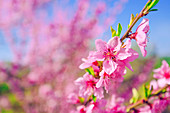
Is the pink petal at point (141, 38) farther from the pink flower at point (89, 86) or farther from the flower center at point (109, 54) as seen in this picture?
the pink flower at point (89, 86)

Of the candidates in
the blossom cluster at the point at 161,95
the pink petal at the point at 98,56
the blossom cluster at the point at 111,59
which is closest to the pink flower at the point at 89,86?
the blossom cluster at the point at 111,59

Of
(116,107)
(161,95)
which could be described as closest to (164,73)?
(161,95)

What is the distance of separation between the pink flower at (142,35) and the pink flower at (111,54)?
0.05 m

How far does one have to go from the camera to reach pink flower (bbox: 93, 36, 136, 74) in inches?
25.7

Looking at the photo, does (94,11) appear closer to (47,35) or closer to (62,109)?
(47,35)

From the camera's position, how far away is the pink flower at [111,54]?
0.65m

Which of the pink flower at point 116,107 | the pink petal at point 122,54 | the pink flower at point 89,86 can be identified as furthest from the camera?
the pink flower at point 116,107

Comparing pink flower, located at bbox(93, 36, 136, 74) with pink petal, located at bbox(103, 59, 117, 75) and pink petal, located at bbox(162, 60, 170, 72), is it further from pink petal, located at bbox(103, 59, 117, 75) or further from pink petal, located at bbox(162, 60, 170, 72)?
pink petal, located at bbox(162, 60, 170, 72)

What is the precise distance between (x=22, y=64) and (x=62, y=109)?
7.62 ft

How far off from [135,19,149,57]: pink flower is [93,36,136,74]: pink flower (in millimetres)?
52

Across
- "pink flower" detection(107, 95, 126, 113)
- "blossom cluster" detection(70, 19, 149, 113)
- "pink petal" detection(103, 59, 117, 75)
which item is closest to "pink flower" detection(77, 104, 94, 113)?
"blossom cluster" detection(70, 19, 149, 113)

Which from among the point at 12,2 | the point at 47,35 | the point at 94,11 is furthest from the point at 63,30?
the point at 12,2

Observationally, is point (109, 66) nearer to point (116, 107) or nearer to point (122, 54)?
point (122, 54)

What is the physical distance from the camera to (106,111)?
95cm
